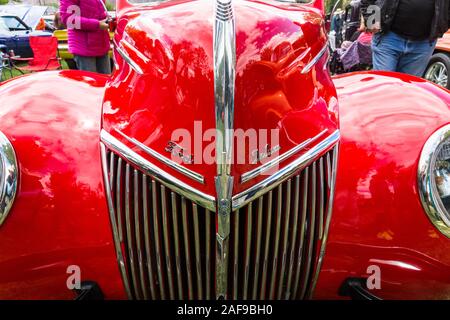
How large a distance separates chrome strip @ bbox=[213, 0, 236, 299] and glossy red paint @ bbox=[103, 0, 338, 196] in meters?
0.04

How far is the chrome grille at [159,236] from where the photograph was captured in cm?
160

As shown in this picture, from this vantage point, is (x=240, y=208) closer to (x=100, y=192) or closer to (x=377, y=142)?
(x=100, y=192)

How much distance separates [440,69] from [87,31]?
19.3ft

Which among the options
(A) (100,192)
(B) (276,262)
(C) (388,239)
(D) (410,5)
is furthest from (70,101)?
(D) (410,5)

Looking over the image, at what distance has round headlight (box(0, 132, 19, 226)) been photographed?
1639mm

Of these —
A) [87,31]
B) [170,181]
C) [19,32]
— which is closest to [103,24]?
[87,31]

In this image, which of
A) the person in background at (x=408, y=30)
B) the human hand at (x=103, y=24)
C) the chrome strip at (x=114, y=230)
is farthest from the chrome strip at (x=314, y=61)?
the human hand at (x=103, y=24)

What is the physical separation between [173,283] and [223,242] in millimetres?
315

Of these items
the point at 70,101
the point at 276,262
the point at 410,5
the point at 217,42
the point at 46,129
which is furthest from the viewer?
the point at 410,5

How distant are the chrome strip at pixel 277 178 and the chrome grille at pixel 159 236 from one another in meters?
0.13

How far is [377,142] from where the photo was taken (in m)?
1.84

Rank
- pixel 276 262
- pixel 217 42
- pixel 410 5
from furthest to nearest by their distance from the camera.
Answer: pixel 410 5 → pixel 276 262 → pixel 217 42

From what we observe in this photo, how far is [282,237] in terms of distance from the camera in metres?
1.65

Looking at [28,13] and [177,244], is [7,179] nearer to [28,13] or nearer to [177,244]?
[177,244]
